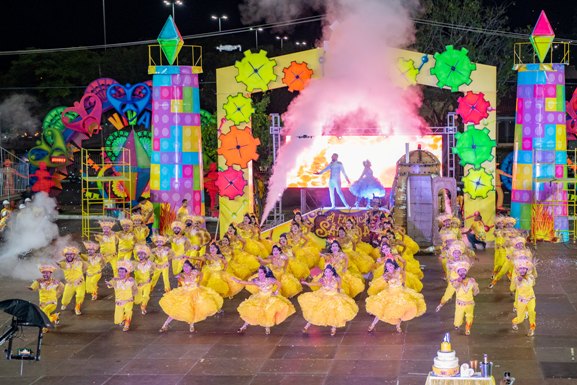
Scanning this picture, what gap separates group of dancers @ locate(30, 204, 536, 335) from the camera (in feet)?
46.5

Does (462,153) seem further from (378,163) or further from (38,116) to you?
(38,116)

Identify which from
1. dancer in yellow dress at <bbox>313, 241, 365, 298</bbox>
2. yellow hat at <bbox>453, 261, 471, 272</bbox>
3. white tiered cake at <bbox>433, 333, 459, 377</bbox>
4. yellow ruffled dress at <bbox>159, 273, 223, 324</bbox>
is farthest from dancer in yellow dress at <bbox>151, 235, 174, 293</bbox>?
white tiered cake at <bbox>433, 333, 459, 377</bbox>

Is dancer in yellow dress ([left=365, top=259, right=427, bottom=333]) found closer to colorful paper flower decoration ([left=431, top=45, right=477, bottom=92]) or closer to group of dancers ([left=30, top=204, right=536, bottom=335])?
group of dancers ([left=30, top=204, right=536, bottom=335])

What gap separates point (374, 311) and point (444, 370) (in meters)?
6.10

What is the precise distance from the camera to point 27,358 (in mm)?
12539

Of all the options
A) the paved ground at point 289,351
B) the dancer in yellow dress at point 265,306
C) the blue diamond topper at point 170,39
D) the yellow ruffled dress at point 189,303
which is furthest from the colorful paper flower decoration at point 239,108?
the dancer in yellow dress at point 265,306

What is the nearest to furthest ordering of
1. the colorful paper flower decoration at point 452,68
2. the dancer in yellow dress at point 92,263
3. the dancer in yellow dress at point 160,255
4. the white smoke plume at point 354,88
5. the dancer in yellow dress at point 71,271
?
the dancer in yellow dress at point 71,271, the dancer in yellow dress at point 92,263, the dancer in yellow dress at point 160,255, the colorful paper flower decoration at point 452,68, the white smoke plume at point 354,88

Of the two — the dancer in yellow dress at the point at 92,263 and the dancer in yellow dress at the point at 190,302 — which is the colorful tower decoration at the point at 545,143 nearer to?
the dancer in yellow dress at the point at 92,263

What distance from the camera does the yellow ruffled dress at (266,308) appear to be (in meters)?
14.1

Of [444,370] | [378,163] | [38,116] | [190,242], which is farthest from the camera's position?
[38,116]

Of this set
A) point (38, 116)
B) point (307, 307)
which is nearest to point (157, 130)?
point (307, 307)

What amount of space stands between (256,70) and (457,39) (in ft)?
45.5

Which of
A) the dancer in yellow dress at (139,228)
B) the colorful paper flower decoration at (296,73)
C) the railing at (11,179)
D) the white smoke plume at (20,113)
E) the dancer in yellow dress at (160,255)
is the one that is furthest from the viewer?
the white smoke plume at (20,113)

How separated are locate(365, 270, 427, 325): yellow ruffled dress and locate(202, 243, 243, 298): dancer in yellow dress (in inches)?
134
